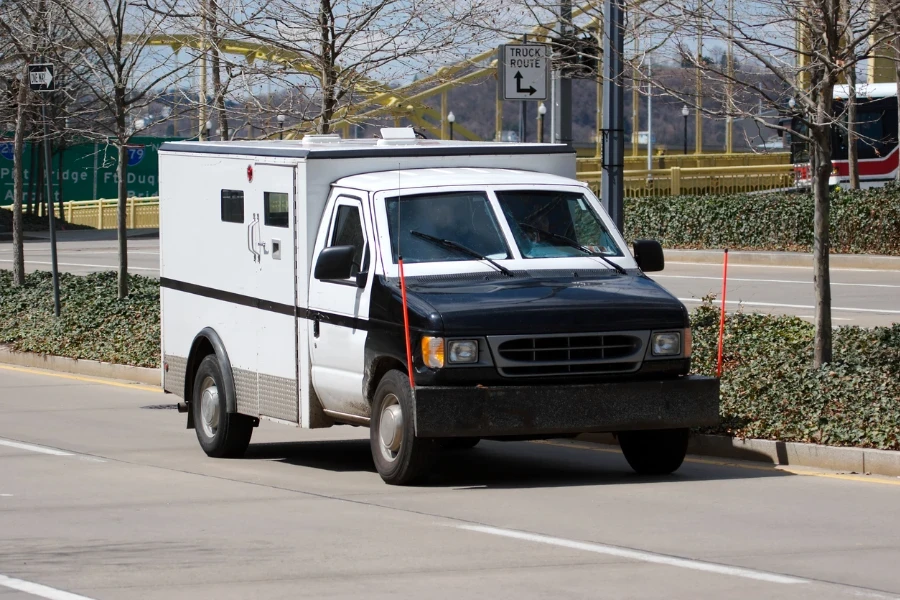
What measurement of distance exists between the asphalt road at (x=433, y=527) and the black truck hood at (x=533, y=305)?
1072mm

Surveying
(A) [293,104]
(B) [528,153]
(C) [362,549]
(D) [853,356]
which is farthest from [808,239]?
(C) [362,549]

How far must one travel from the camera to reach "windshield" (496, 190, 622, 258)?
10.5 m

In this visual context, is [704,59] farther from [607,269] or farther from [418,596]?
[418,596]

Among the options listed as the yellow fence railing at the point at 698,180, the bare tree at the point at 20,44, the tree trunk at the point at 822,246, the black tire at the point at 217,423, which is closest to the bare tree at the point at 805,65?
the tree trunk at the point at 822,246

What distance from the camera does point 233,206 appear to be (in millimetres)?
11672

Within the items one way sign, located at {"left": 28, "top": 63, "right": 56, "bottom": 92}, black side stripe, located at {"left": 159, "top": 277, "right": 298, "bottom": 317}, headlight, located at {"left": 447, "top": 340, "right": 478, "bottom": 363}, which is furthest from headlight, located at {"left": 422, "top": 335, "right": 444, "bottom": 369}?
one way sign, located at {"left": 28, "top": 63, "right": 56, "bottom": 92}

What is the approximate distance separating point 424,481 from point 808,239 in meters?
20.8

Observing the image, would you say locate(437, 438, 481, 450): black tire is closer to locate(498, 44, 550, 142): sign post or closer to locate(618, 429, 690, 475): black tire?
locate(618, 429, 690, 475): black tire

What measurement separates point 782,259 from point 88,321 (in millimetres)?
14331

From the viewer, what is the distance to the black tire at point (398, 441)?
9.61m

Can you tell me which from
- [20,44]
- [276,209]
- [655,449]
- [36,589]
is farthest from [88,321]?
[36,589]

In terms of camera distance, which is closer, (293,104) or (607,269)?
(607,269)

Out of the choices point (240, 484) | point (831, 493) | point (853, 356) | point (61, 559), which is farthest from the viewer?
point (853, 356)

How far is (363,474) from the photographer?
10.8m
